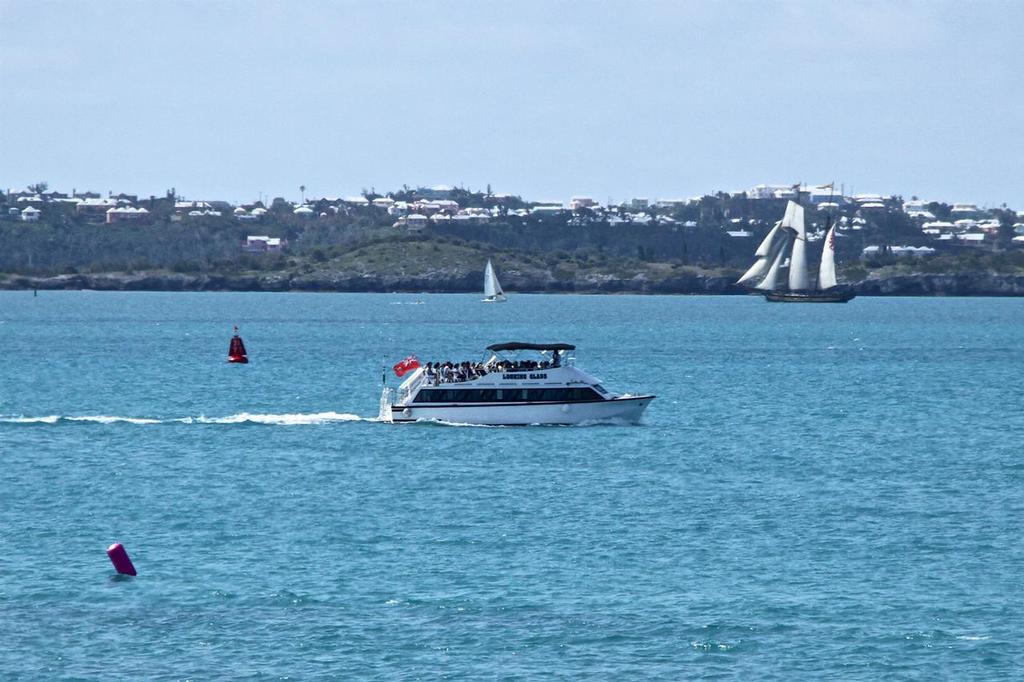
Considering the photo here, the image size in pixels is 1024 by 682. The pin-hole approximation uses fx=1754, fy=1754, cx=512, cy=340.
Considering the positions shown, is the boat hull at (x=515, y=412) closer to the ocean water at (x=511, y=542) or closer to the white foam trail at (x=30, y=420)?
the ocean water at (x=511, y=542)

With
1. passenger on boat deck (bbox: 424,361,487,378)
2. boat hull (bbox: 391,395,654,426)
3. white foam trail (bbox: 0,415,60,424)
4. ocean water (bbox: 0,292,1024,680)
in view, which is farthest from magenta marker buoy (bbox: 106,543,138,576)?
white foam trail (bbox: 0,415,60,424)

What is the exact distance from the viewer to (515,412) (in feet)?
268

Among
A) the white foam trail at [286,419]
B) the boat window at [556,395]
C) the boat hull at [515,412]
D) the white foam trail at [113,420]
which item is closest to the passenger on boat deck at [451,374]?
the boat hull at [515,412]

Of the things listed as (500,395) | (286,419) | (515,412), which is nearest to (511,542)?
(500,395)

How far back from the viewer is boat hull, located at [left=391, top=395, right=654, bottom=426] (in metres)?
81.7

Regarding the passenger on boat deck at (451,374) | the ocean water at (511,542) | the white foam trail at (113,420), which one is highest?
the passenger on boat deck at (451,374)

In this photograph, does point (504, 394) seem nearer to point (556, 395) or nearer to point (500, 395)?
point (500, 395)

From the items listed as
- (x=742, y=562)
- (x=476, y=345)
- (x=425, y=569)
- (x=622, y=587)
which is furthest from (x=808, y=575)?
(x=476, y=345)

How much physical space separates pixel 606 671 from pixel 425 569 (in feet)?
36.1

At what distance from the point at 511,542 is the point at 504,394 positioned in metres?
29.7

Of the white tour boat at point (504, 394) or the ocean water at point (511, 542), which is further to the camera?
the white tour boat at point (504, 394)

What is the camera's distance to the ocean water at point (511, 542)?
3941cm

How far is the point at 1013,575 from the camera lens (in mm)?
47500

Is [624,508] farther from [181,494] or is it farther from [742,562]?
[181,494]
